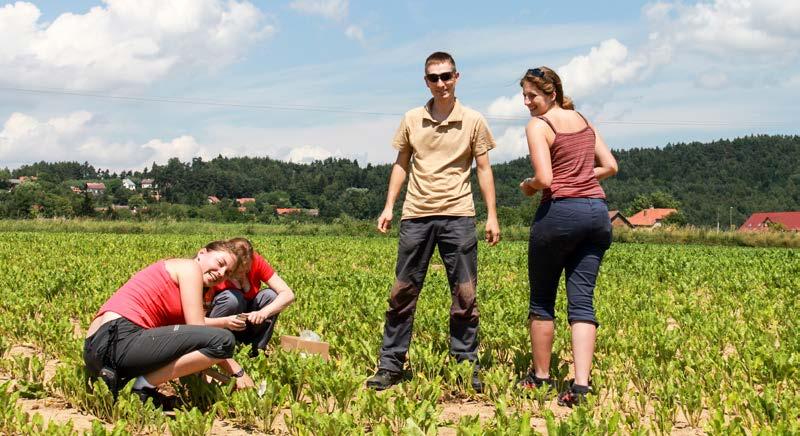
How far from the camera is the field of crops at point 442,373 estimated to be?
13.1 feet

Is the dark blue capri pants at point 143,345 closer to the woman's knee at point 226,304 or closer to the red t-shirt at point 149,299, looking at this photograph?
the red t-shirt at point 149,299

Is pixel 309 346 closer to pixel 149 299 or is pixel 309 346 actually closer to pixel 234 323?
pixel 234 323

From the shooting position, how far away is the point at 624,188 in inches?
4599

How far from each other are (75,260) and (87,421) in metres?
12.2

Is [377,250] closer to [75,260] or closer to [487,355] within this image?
[75,260]

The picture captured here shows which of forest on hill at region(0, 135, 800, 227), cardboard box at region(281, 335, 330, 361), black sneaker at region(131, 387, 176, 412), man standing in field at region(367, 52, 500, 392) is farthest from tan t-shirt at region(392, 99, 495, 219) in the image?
forest on hill at region(0, 135, 800, 227)

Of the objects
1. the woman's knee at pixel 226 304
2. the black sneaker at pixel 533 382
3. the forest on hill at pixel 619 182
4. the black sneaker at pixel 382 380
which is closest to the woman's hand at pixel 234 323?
the woman's knee at pixel 226 304

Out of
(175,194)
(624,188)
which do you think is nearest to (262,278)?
(175,194)

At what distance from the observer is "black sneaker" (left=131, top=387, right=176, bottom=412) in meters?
4.44

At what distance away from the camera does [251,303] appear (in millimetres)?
5723

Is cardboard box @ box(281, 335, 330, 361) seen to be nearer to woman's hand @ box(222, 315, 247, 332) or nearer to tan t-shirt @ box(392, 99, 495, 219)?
woman's hand @ box(222, 315, 247, 332)

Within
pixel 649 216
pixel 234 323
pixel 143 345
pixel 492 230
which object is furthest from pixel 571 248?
pixel 649 216

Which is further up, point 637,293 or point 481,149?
point 481,149

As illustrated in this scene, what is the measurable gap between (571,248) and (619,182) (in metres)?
122
